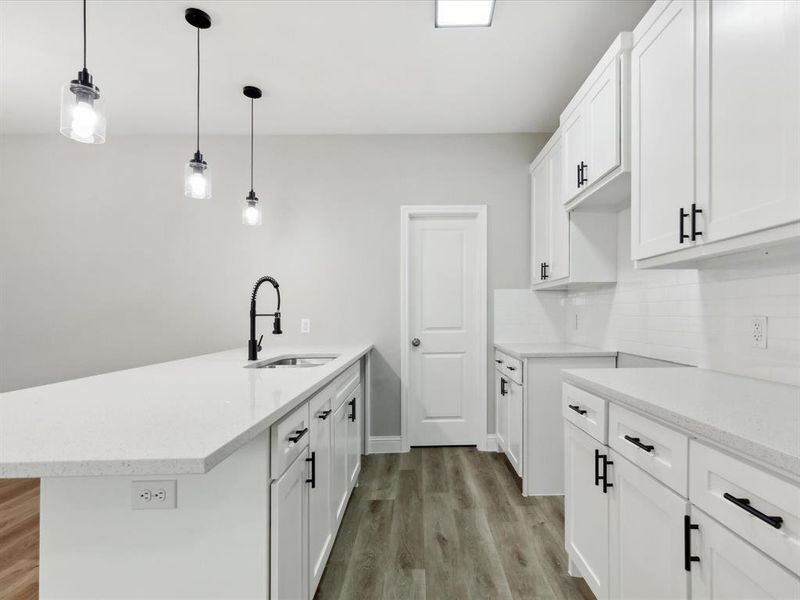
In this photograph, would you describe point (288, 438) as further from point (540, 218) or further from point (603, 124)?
point (540, 218)

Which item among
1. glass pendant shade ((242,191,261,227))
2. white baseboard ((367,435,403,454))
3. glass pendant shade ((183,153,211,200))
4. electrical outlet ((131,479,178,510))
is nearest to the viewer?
electrical outlet ((131,479,178,510))

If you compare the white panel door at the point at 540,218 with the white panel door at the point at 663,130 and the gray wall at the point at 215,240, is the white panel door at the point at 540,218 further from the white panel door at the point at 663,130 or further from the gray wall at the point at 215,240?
the white panel door at the point at 663,130

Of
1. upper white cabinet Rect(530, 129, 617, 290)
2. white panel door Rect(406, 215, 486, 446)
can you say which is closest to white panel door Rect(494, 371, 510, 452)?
white panel door Rect(406, 215, 486, 446)

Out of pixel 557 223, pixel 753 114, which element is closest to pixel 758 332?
pixel 753 114

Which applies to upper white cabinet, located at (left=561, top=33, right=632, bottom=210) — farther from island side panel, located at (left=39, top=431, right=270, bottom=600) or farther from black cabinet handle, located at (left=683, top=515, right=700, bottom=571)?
island side panel, located at (left=39, top=431, right=270, bottom=600)

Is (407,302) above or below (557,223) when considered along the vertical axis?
below

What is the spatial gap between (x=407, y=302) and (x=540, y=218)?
1.26 m

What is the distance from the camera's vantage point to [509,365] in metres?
2.98

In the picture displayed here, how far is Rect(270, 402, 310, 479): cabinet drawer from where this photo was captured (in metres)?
1.15

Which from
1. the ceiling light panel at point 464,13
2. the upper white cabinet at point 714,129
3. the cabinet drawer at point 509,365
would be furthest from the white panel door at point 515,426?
the ceiling light panel at point 464,13

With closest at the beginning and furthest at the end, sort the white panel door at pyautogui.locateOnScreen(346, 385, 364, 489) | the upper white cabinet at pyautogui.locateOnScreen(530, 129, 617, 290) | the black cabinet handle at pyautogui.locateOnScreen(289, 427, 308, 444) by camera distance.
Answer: the black cabinet handle at pyautogui.locateOnScreen(289, 427, 308, 444) → the white panel door at pyautogui.locateOnScreen(346, 385, 364, 489) → the upper white cabinet at pyautogui.locateOnScreen(530, 129, 617, 290)

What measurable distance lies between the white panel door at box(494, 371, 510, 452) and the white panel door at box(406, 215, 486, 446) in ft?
0.72

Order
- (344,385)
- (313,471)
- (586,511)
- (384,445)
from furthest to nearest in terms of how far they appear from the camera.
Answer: (384,445) < (344,385) < (586,511) < (313,471)

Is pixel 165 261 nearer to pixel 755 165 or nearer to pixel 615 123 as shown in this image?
pixel 615 123
